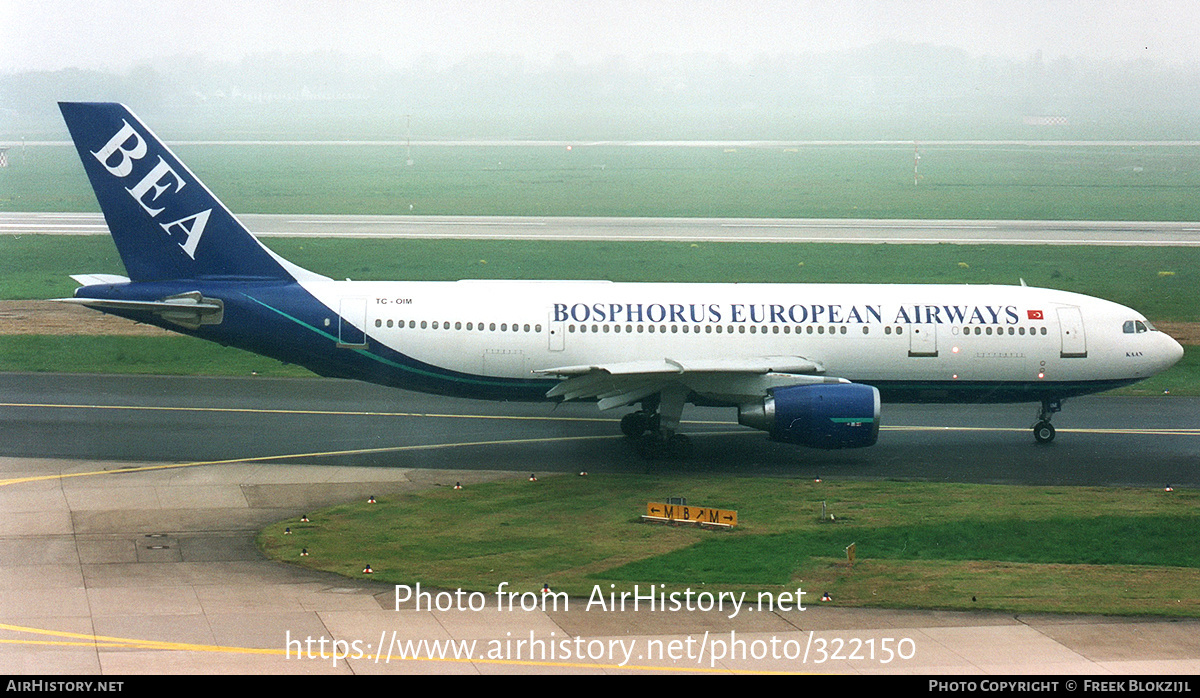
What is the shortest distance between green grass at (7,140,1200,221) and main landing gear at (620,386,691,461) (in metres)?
54.4

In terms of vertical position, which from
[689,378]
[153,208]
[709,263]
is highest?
Answer: [153,208]

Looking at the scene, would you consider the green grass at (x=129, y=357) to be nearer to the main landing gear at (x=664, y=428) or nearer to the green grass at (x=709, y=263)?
the green grass at (x=709, y=263)

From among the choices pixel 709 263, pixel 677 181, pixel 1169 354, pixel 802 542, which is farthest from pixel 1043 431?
pixel 677 181

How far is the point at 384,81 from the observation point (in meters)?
120

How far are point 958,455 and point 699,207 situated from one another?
5852cm

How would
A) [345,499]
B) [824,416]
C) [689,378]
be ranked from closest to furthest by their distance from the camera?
[345,499], [824,416], [689,378]

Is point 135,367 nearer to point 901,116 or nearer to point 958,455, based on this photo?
point 958,455

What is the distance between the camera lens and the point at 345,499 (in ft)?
94.2

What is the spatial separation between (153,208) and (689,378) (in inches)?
591

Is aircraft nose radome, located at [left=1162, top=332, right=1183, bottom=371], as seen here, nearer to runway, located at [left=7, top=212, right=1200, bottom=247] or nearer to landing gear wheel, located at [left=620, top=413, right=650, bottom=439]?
landing gear wheel, located at [left=620, top=413, right=650, bottom=439]

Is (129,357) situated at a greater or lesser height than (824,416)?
lesser

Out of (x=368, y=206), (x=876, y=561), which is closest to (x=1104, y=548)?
(x=876, y=561)

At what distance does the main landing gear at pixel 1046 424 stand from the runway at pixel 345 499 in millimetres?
553

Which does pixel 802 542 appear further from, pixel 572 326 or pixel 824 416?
pixel 572 326
